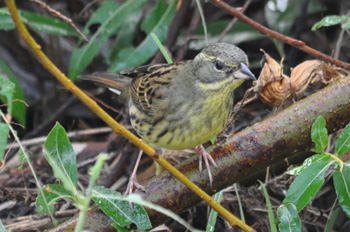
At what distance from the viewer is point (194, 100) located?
260 cm

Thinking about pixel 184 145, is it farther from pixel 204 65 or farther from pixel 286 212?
pixel 286 212

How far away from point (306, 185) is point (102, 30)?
7.32 feet

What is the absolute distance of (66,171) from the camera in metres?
2.21

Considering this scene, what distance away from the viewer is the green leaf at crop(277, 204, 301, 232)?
209cm

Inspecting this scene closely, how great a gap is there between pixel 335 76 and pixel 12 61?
114 inches

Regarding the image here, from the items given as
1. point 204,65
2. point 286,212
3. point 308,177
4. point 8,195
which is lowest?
point 8,195

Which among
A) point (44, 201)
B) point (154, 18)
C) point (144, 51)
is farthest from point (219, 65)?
point (154, 18)

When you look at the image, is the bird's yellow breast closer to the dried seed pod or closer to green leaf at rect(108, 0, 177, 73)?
the dried seed pod

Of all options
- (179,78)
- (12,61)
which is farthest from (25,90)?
(179,78)

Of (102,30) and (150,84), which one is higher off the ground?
(102,30)

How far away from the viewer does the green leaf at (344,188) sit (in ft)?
7.00

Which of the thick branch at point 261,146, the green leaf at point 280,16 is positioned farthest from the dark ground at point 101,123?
the thick branch at point 261,146

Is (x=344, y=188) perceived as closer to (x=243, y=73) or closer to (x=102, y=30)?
(x=243, y=73)

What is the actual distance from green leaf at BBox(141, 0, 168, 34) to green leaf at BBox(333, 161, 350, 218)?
2071mm
